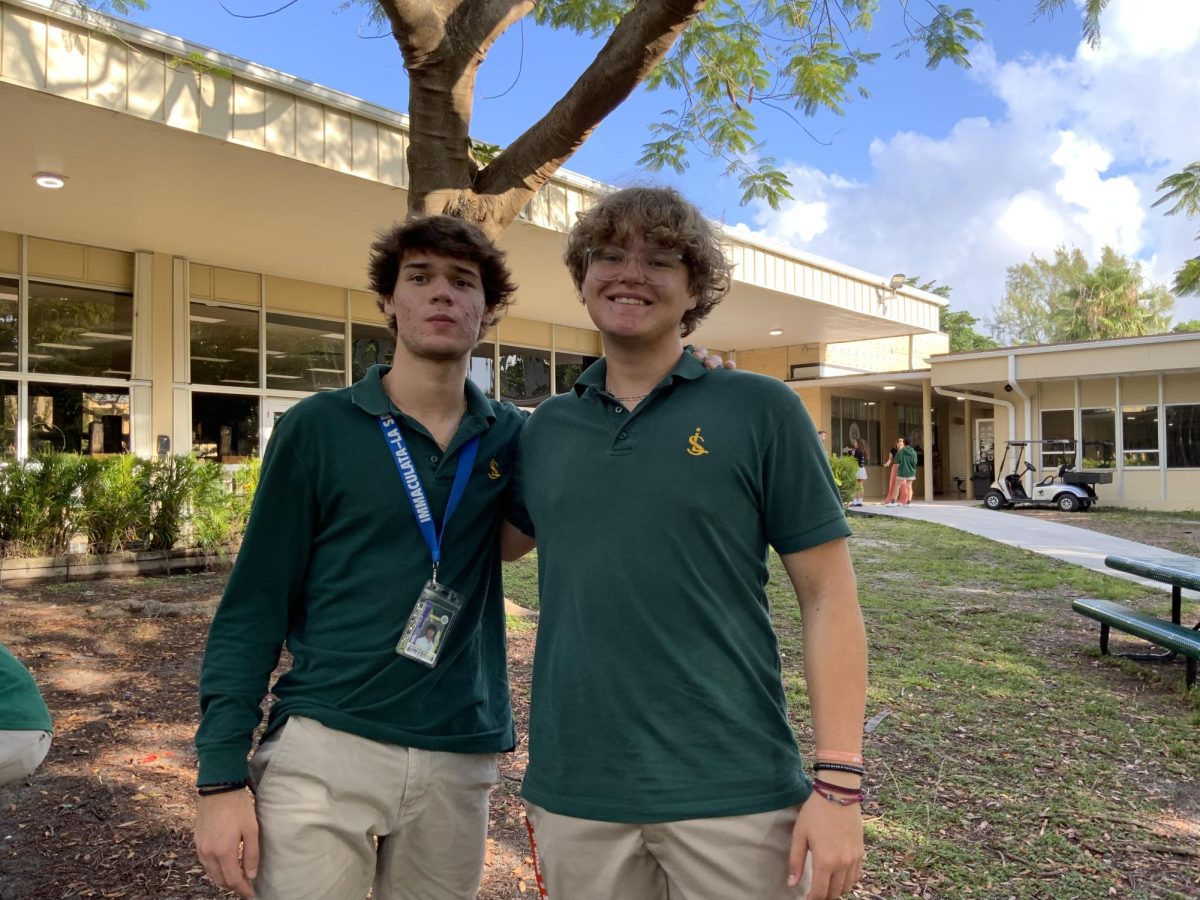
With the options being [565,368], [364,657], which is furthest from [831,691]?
[565,368]

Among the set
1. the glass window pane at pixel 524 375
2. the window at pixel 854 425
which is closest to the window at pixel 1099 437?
the window at pixel 854 425

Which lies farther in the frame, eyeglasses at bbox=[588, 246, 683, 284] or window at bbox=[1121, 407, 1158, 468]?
window at bbox=[1121, 407, 1158, 468]

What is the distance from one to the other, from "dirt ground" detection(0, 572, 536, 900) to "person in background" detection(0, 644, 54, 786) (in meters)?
0.85

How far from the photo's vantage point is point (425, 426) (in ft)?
6.57

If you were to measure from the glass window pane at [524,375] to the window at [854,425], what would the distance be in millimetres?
10142

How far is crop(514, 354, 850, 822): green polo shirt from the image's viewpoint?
5.15ft

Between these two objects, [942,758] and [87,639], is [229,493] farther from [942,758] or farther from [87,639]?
[942,758]

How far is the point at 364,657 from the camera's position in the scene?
1796 mm

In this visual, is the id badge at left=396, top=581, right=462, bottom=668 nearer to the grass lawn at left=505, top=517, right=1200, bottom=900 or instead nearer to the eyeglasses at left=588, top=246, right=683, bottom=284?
the eyeglasses at left=588, top=246, right=683, bottom=284

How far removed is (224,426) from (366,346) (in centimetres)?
307

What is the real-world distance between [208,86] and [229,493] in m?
4.45

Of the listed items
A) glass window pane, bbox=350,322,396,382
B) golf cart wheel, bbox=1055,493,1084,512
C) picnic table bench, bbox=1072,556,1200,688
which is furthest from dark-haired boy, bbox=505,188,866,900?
golf cart wheel, bbox=1055,493,1084,512

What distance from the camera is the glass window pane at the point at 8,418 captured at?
36.2 ft

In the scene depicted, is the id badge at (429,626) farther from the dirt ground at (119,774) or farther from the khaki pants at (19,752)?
the dirt ground at (119,774)
